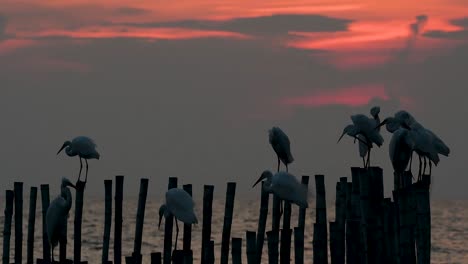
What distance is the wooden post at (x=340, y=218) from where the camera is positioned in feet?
58.7

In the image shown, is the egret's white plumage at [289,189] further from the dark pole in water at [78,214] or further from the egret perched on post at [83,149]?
the egret perched on post at [83,149]

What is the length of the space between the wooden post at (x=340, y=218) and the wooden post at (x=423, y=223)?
2881 mm

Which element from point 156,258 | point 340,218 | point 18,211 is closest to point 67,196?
point 18,211

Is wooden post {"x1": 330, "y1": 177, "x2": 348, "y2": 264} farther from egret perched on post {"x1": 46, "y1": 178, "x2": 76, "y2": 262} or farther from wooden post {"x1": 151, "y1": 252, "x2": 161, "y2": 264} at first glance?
egret perched on post {"x1": 46, "y1": 178, "x2": 76, "y2": 262}

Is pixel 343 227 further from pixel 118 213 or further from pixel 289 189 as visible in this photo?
pixel 118 213

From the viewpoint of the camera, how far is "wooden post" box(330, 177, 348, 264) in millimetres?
17891

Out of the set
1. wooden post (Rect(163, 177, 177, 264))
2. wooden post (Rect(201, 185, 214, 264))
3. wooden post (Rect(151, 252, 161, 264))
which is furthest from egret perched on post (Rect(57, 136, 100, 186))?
wooden post (Rect(151, 252, 161, 264))

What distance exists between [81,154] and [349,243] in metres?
8.35

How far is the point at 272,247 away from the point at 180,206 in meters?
3.50

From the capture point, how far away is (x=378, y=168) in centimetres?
1522

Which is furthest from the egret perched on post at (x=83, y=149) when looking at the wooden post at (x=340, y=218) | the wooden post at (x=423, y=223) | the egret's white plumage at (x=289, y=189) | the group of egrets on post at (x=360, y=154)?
the wooden post at (x=423, y=223)

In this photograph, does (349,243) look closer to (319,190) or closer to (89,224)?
(319,190)

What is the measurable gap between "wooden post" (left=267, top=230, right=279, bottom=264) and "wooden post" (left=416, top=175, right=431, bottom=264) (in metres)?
2.08

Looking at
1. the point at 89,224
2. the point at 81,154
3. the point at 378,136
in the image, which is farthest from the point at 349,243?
the point at 89,224
